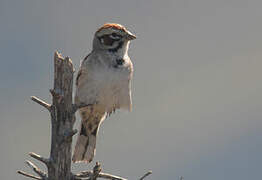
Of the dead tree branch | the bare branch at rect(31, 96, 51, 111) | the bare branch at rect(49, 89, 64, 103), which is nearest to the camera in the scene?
the bare branch at rect(31, 96, 51, 111)

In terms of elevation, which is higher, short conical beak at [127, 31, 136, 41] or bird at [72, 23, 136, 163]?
short conical beak at [127, 31, 136, 41]

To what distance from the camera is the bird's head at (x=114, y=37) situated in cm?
1119

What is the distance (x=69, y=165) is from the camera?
8.26 m

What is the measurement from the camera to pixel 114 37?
1120 centimetres

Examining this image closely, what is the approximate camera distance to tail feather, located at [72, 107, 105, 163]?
37.0 ft

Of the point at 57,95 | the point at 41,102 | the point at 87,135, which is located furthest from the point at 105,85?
the point at 41,102

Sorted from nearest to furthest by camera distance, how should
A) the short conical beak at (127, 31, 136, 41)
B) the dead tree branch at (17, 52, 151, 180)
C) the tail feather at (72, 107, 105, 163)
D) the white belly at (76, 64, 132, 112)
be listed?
the dead tree branch at (17, 52, 151, 180), the white belly at (76, 64, 132, 112), the short conical beak at (127, 31, 136, 41), the tail feather at (72, 107, 105, 163)

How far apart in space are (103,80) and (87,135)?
6.00 feet

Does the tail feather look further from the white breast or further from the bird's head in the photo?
→ the bird's head

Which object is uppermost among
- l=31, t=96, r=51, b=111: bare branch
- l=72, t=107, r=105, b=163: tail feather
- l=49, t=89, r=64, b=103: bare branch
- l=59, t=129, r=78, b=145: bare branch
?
l=49, t=89, r=64, b=103: bare branch

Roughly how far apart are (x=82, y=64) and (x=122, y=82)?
3.78 ft

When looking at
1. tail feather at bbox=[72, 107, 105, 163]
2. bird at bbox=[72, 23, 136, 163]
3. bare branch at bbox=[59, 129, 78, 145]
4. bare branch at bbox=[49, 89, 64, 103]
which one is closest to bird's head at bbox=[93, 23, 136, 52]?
bird at bbox=[72, 23, 136, 163]

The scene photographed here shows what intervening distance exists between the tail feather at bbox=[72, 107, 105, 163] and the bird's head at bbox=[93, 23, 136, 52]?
60.5 inches

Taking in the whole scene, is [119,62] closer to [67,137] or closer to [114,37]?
[114,37]
